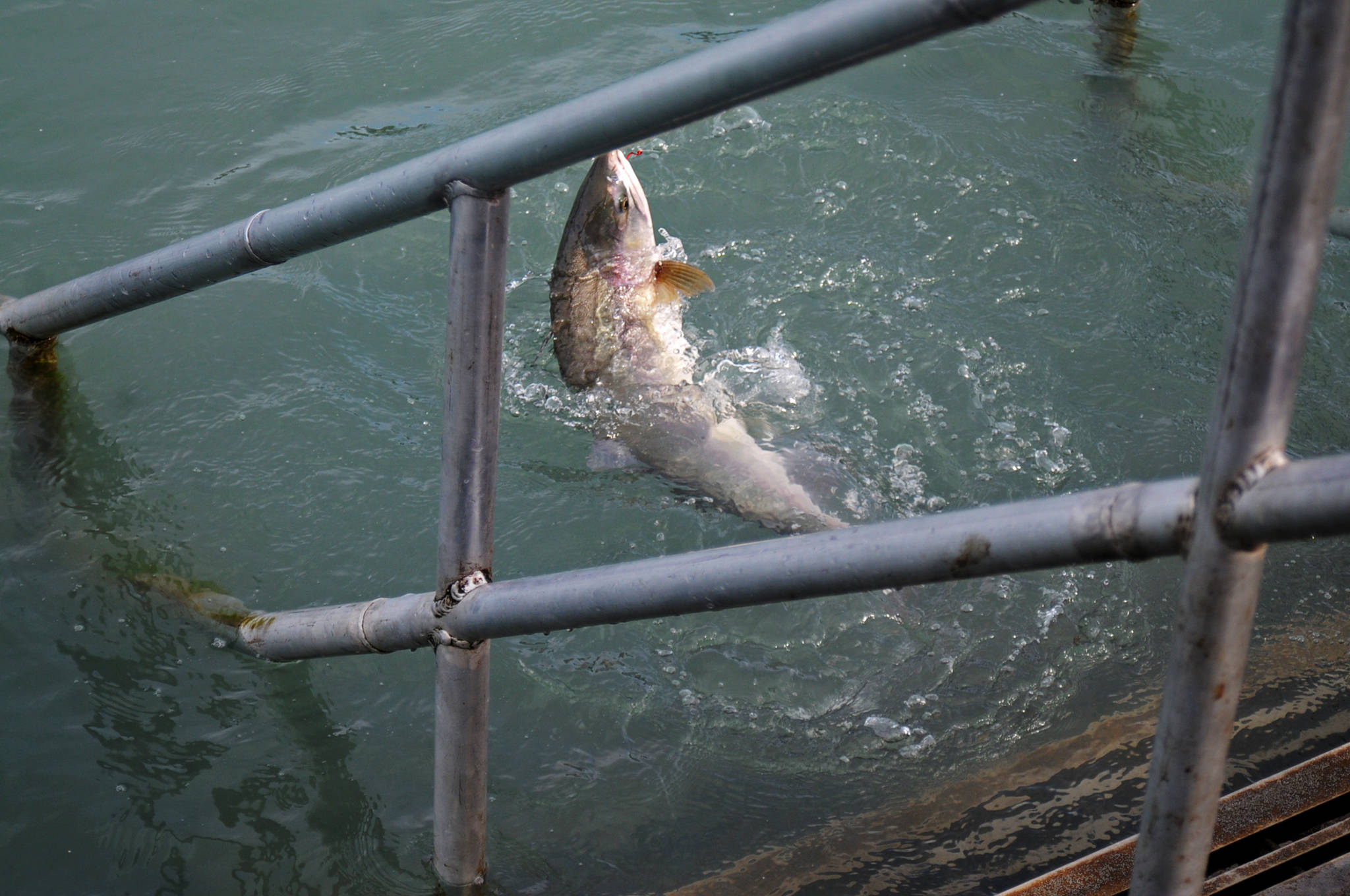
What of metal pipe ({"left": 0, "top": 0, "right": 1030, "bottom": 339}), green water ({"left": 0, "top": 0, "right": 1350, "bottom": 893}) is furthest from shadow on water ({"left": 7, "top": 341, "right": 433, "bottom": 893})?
metal pipe ({"left": 0, "top": 0, "right": 1030, "bottom": 339})

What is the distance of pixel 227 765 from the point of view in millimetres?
2957

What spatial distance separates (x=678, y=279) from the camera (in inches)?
167

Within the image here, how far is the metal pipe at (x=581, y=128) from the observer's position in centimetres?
139

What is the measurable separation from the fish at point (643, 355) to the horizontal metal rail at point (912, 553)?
1849 mm

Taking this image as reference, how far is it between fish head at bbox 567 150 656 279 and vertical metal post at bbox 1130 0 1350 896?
349 cm

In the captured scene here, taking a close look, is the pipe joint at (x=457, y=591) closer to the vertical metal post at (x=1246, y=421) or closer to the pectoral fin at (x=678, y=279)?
the vertical metal post at (x=1246, y=421)

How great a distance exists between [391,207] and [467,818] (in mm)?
1318

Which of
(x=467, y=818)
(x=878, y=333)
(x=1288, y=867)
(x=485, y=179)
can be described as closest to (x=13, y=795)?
(x=467, y=818)

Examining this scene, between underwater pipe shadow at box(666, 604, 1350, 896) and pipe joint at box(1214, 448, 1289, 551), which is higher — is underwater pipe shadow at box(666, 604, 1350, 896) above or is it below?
below

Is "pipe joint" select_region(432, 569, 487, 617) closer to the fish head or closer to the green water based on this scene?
the green water

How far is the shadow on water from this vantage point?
8.96ft

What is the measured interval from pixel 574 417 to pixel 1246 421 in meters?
3.32

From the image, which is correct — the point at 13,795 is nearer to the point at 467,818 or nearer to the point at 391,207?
the point at 467,818

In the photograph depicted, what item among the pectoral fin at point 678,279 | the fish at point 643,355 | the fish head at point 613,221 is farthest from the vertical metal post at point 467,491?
the fish head at point 613,221
